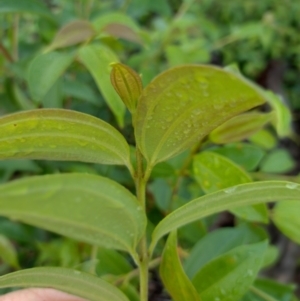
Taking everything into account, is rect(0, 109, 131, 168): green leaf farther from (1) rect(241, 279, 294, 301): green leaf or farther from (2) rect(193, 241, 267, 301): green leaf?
(1) rect(241, 279, 294, 301): green leaf

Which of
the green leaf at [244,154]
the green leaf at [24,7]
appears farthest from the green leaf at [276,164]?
the green leaf at [24,7]

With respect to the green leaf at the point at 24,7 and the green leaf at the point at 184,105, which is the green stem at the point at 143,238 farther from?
the green leaf at the point at 24,7

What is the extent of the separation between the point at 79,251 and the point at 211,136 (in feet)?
0.79

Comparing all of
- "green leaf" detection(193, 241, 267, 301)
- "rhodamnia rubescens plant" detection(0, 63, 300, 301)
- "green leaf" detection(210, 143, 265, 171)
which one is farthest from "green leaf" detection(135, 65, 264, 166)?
"green leaf" detection(210, 143, 265, 171)

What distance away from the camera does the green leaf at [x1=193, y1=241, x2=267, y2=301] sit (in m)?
0.30

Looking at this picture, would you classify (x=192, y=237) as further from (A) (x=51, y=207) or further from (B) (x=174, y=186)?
(A) (x=51, y=207)

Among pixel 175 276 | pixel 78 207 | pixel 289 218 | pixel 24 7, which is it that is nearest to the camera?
pixel 78 207

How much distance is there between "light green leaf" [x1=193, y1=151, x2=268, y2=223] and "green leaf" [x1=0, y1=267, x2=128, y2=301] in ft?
0.47

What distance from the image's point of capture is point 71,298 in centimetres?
35

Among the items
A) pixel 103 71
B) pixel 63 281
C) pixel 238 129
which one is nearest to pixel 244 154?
pixel 238 129

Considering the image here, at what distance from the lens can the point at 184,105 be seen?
0.20 m

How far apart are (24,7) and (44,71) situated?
0.13 m

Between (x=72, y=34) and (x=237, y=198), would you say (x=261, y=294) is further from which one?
(x=72, y=34)

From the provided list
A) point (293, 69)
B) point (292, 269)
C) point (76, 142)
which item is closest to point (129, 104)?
point (76, 142)
